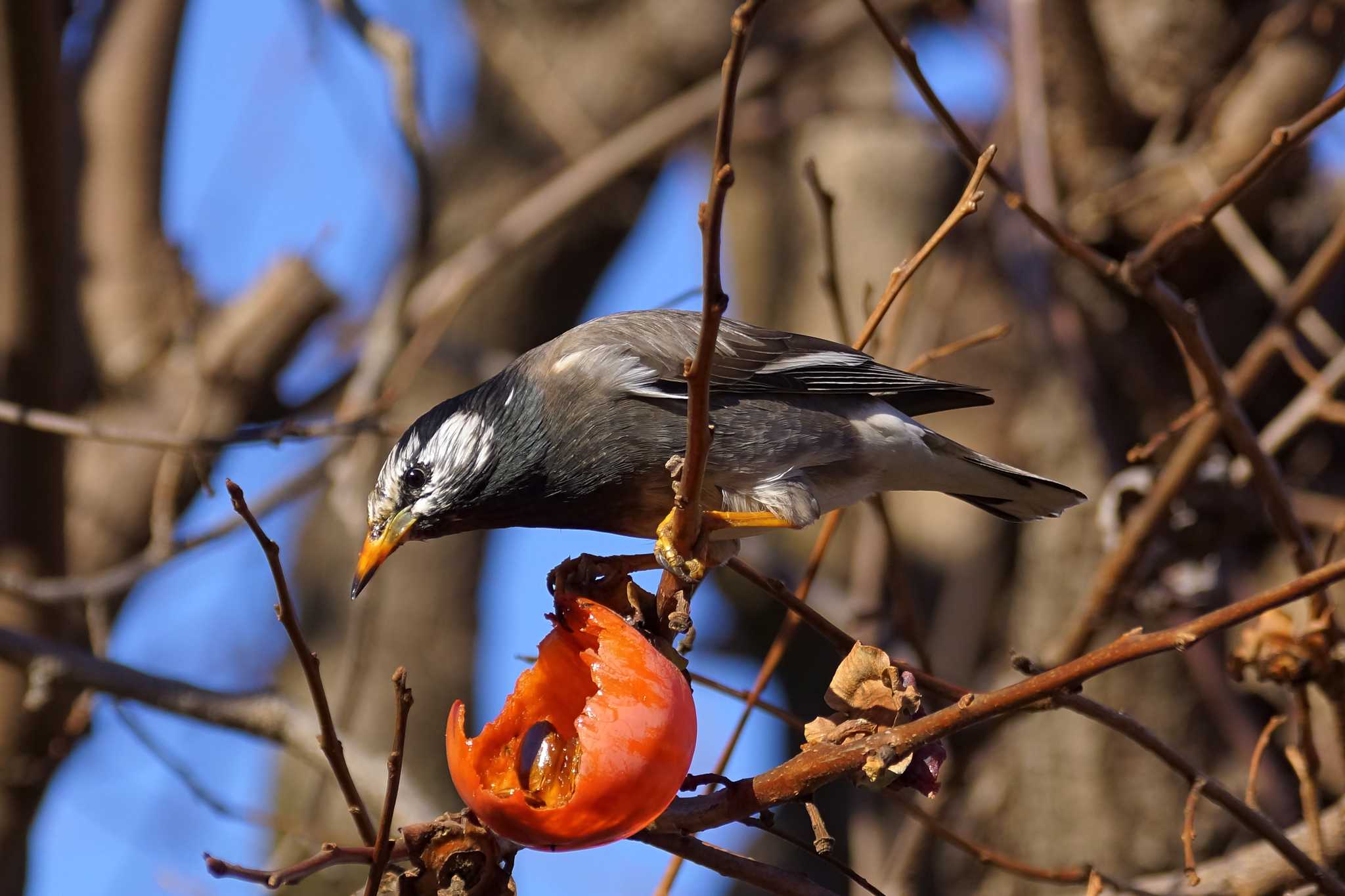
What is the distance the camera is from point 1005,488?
3916 millimetres

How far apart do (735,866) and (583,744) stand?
0.33 meters

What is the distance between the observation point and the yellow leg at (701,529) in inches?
104

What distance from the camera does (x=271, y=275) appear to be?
19.1 ft

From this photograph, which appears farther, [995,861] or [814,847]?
[995,861]

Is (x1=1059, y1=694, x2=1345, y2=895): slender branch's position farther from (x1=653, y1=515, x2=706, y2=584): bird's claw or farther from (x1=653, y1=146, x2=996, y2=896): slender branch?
(x1=653, y1=515, x2=706, y2=584): bird's claw

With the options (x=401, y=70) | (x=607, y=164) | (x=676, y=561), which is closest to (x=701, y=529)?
(x=676, y=561)

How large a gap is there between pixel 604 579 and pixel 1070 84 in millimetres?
3507

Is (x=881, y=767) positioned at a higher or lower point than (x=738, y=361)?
lower

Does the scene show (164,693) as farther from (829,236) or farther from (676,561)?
(829,236)

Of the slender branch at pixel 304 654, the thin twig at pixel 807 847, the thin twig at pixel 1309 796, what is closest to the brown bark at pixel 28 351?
the slender branch at pixel 304 654

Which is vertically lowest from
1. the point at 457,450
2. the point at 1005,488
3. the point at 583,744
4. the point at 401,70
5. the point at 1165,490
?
the point at 583,744

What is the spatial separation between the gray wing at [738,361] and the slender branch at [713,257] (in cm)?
115

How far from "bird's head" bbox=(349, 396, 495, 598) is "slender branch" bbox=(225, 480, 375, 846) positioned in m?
1.10

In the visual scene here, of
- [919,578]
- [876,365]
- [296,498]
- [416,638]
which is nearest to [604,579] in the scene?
[876,365]
